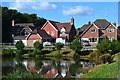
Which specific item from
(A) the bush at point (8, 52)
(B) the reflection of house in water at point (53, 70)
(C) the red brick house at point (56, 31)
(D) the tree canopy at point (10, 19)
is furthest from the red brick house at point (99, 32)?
(B) the reflection of house in water at point (53, 70)

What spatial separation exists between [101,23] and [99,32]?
220 cm

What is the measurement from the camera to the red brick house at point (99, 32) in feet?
161

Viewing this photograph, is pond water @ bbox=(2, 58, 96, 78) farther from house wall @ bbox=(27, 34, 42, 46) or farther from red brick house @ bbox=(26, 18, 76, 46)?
red brick house @ bbox=(26, 18, 76, 46)

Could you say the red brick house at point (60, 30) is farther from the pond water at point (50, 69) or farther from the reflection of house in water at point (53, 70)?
the reflection of house in water at point (53, 70)

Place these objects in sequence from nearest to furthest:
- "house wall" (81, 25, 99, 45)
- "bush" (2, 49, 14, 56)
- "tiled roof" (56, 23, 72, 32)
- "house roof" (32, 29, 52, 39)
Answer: "bush" (2, 49, 14, 56) → "house wall" (81, 25, 99, 45) → "house roof" (32, 29, 52, 39) → "tiled roof" (56, 23, 72, 32)

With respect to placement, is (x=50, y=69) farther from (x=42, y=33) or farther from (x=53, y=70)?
(x=42, y=33)

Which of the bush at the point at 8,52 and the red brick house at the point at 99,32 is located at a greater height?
the red brick house at the point at 99,32

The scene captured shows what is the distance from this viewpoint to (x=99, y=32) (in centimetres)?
5028

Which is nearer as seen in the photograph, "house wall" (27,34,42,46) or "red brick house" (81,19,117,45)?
"red brick house" (81,19,117,45)

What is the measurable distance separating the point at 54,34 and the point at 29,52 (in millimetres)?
15817

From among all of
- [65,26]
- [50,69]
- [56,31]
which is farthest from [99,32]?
[50,69]

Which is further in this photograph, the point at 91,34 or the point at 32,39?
the point at 32,39

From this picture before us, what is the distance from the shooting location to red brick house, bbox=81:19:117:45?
161 feet

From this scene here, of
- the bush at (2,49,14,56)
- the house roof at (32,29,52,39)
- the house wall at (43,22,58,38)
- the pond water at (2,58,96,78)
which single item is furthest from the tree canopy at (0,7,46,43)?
the pond water at (2,58,96,78)
